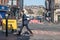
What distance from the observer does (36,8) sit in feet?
597

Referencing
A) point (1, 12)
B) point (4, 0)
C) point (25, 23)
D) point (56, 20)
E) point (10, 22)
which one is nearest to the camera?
point (25, 23)

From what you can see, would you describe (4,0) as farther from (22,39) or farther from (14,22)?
(22,39)

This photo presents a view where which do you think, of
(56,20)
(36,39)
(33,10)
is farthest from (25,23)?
(33,10)

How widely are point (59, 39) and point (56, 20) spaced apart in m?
58.3

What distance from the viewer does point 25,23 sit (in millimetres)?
19312

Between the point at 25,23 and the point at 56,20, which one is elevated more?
the point at 25,23

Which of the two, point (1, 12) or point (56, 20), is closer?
point (1, 12)

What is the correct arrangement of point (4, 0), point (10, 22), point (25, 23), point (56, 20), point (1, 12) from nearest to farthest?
point (25, 23) < point (10, 22) < point (1, 12) < point (4, 0) < point (56, 20)

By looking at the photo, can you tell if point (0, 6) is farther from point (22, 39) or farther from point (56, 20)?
point (22, 39)

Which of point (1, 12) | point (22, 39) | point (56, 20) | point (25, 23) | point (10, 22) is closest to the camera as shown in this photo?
point (22, 39)

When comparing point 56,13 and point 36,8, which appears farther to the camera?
point 36,8

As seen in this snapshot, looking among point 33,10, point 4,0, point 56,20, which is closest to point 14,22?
point 4,0

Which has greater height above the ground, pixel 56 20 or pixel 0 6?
pixel 0 6

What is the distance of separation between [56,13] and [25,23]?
5746 cm
